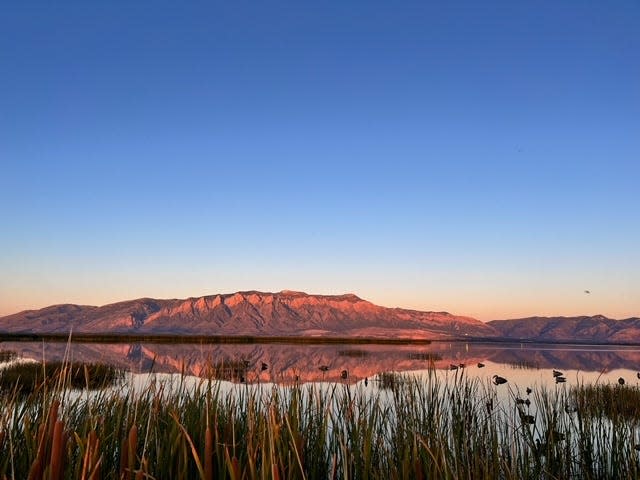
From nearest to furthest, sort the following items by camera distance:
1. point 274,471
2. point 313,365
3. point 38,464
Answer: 1. point 274,471
2. point 38,464
3. point 313,365

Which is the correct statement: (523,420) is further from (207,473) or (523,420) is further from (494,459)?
(207,473)

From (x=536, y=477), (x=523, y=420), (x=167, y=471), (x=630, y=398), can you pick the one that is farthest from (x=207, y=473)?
(x=630, y=398)

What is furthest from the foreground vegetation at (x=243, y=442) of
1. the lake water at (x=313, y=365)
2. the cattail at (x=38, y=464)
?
the lake water at (x=313, y=365)

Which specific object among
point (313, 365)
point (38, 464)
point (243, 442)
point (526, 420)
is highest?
point (38, 464)

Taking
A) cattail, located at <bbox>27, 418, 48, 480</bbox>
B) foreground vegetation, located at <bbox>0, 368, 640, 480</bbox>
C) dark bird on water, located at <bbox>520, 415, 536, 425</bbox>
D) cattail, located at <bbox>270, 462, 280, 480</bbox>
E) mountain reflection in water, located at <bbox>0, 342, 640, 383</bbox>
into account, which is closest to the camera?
cattail, located at <bbox>270, 462, 280, 480</bbox>

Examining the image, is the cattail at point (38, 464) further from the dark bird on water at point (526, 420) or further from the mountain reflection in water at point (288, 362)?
the mountain reflection in water at point (288, 362)

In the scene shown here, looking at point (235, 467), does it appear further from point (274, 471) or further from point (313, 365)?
point (313, 365)

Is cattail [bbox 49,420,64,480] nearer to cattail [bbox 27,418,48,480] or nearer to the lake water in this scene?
cattail [bbox 27,418,48,480]

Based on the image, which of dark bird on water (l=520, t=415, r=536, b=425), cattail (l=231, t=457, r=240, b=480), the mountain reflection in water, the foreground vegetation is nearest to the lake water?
the mountain reflection in water

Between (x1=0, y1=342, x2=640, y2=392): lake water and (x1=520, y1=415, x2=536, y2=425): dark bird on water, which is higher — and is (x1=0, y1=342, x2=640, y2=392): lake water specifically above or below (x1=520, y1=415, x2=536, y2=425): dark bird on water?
below

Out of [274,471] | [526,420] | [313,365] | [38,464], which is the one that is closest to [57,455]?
[38,464]

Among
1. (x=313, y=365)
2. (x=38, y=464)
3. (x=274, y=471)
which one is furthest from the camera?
(x=313, y=365)

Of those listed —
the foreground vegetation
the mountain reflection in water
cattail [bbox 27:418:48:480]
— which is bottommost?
the mountain reflection in water

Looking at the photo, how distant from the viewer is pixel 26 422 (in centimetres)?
423
